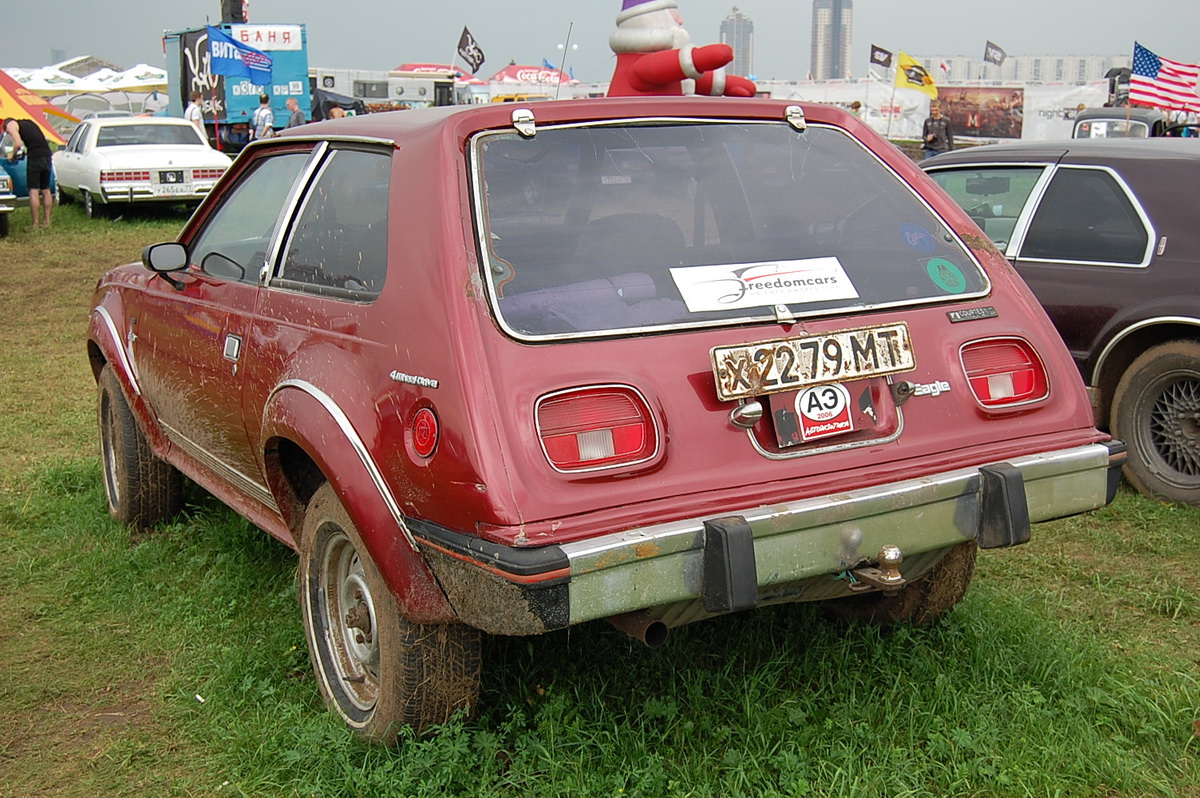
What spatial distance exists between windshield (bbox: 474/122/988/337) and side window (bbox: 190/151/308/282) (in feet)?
3.76

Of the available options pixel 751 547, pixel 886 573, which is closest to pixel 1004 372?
pixel 886 573

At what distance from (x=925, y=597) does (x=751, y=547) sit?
54.7 inches

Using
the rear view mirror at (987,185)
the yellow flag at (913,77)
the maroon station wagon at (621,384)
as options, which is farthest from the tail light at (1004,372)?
the yellow flag at (913,77)

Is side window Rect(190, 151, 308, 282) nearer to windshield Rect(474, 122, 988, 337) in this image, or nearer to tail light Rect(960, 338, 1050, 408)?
windshield Rect(474, 122, 988, 337)

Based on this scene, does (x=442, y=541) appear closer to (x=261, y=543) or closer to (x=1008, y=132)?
(x=261, y=543)

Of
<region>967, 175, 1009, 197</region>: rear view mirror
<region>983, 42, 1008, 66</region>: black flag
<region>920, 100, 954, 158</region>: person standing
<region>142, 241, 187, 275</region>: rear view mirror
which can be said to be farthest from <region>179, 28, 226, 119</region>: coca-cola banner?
<region>983, 42, 1008, 66</region>: black flag

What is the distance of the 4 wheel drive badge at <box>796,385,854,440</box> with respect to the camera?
9.64 feet

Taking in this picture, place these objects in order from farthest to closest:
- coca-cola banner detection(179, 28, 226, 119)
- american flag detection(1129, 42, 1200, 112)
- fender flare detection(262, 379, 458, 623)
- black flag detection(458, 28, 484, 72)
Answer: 1. coca-cola banner detection(179, 28, 226, 119)
2. black flag detection(458, 28, 484, 72)
3. american flag detection(1129, 42, 1200, 112)
4. fender flare detection(262, 379, 458, 623)

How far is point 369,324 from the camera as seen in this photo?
3029mm

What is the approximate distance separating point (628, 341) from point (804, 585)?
82 cm

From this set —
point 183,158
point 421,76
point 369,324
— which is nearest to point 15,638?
point 369,324

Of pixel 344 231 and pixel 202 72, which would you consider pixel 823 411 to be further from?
pixel 202 72

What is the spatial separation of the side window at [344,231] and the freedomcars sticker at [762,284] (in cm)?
81

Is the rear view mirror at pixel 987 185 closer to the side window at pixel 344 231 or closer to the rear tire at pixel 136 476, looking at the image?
the side window at pixel 344 231
